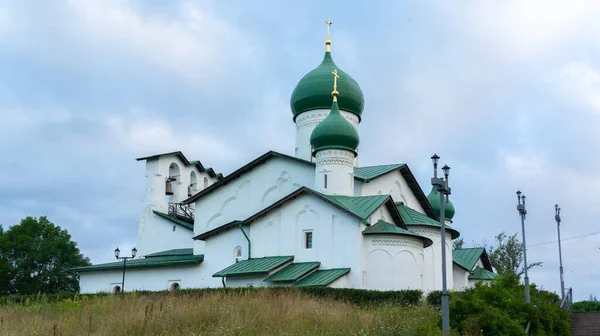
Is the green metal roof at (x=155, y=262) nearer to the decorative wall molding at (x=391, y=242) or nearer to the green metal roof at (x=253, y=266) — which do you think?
the green metal roof at (x=253, y=266)

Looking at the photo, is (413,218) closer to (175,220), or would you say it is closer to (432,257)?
(432,257)

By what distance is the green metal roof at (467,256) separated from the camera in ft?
109

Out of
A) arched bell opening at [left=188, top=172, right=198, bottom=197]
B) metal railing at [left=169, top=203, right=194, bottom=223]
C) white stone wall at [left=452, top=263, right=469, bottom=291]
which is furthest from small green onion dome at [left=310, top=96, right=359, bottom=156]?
arched bell opening at [left=188, top=172, right=198, bottom=197]

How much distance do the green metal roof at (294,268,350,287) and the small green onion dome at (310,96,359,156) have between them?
5332mm

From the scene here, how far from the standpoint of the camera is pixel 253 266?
24.6 m

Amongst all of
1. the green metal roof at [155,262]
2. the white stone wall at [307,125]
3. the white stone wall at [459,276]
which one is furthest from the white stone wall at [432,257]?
the green metal roof at [155,262]

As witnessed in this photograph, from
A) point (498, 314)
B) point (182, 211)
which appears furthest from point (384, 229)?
point (182, 211)

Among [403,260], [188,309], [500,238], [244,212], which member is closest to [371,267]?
[403,260]

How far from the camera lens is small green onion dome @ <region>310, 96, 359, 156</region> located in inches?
1032

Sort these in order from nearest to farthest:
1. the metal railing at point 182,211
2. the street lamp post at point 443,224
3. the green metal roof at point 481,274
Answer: the street lamp post at point 443,224, the green metal roof at point 481,274, the metal railing at point 182,211

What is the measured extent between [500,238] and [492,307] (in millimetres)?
36956

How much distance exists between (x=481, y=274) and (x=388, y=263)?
12.2 meters

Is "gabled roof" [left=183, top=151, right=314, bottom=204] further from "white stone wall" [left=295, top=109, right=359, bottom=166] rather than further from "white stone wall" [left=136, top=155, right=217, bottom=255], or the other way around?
"white stone wall" [left=136, top=155, right=217, bottom=255]

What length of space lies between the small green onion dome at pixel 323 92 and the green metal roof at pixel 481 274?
406 inches
